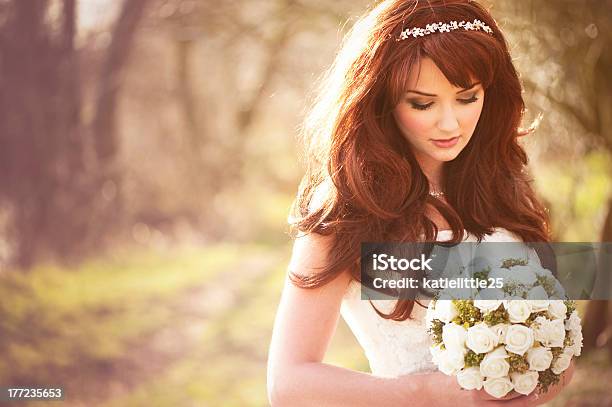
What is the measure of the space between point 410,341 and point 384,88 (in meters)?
0.69

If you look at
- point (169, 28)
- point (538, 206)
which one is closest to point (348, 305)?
point (538, 206)

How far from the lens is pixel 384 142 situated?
2.09 m

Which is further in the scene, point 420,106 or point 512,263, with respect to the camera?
point 420,106

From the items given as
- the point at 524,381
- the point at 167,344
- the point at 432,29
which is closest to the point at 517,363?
the point at 524,381

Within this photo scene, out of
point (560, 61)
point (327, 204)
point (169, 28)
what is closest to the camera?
point (327, 204)

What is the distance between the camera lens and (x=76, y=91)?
8.07 metres

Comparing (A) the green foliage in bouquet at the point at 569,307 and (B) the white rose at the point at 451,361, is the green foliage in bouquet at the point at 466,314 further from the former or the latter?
(A) the green foliage in bouquet at the point at 569,307

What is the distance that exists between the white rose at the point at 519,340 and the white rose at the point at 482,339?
0.03m

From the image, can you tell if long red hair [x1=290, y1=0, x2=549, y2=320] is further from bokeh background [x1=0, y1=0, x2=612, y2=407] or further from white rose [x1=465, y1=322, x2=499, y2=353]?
bokeh background [x1=0, y1=0, x2=612, y2=407]

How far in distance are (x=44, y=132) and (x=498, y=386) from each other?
6.98m

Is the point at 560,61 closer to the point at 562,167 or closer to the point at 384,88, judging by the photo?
the point at 562,167

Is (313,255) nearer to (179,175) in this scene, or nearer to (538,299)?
(538,299)

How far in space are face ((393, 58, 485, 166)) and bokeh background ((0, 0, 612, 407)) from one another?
2.38m

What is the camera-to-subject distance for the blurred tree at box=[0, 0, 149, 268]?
7742 millimetres
